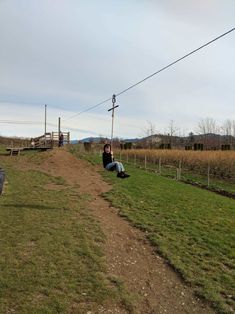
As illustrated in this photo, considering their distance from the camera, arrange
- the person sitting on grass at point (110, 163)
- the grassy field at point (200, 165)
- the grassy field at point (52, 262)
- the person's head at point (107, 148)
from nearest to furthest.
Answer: the grassy field at point (52, 262) < the person sitting on grass at point (110, 163) < the person's head at point (107, 148) < the grassy field at point (200, 165)

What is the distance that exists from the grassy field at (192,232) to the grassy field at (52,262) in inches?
53.6

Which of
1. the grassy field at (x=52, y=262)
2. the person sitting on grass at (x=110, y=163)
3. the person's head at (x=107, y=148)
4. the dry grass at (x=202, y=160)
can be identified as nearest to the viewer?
the grassy field at (x=52, y=262)

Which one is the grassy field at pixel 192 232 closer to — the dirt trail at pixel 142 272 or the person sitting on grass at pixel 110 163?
the dirt trail at pixel 142 272

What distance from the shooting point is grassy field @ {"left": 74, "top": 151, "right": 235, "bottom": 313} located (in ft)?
22.9

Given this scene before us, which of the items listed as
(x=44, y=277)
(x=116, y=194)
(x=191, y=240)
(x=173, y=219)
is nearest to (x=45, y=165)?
(x=116, y=194)

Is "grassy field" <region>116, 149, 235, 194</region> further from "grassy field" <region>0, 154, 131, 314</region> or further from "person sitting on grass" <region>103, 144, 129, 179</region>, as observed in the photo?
"grassy field" <region>0, 154, 131, 314</region>

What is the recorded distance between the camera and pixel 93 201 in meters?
15.1

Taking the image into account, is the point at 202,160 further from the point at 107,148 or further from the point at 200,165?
the point at 107,148

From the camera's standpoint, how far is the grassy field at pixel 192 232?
6.97m

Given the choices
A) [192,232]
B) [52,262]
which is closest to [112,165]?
[192,232]

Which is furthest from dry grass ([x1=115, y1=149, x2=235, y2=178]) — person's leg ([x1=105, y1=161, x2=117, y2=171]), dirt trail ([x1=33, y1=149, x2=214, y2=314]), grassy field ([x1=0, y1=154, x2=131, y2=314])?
grassy field ([x1=0, y1=154, x2=131, y2=314])

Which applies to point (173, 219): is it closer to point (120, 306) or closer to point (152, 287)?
point (152, 287)

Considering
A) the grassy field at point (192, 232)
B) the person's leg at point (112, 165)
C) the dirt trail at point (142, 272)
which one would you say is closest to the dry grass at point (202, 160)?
the grassy field at point (192, 232)

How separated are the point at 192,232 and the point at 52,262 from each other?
4.38 meters
